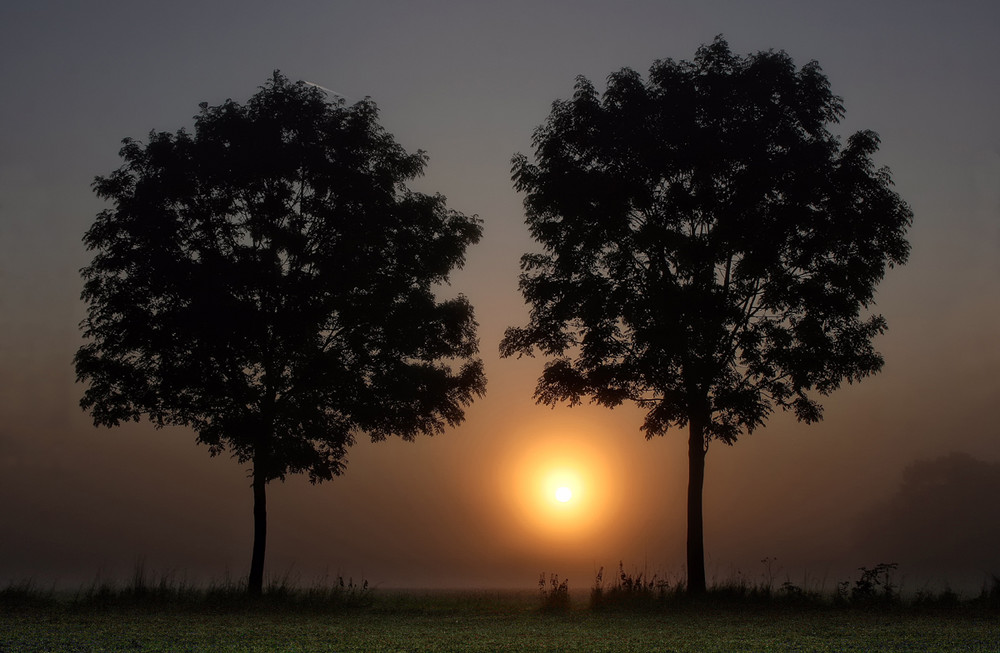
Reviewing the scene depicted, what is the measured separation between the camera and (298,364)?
2531 centimetres

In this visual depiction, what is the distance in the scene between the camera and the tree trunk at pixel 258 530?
2492cm

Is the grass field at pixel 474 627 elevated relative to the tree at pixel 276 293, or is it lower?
lower

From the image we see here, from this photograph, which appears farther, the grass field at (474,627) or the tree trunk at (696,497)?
the tree trunk at (696,497)

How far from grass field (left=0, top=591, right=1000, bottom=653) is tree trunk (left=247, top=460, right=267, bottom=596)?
10.3 feet

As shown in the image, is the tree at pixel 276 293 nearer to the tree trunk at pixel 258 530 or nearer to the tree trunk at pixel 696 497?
the tree trunk at pixel 258 530

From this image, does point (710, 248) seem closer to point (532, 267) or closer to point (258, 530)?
point (532, 267)

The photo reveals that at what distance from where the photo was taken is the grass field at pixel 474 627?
12.3m

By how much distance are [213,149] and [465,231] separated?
8.17 meters

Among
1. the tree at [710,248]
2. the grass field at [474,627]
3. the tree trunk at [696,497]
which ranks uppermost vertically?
the tree at [710,248]

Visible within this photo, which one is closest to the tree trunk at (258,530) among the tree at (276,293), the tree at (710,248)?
the tree at (276,293)

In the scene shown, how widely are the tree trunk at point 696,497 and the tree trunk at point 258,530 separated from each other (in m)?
12.1

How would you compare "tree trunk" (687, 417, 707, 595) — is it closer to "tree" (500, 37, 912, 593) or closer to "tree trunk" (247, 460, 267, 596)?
"tree" (500, 37, 912, 593)

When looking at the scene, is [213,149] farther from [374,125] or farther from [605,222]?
[605,222]

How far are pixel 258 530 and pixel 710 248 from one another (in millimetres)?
15497
